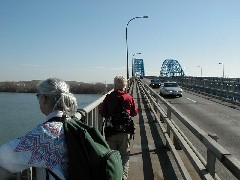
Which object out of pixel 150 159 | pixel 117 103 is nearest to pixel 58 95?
pixel 117 103

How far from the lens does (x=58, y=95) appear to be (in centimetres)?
248

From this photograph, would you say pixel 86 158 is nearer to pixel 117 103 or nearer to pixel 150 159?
pixel 117 103

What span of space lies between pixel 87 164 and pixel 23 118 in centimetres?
3263

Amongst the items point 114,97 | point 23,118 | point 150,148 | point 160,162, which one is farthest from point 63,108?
point 23,118

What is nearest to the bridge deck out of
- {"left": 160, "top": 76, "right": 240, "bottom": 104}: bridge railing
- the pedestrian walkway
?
the pedestrian walkway

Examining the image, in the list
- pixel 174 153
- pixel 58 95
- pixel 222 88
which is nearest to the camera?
pixel 58 95

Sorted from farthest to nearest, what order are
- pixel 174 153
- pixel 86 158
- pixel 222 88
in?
pixel 222 88, pixel 174 153, pixel 86 158

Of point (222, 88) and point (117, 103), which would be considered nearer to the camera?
point (117, 103)

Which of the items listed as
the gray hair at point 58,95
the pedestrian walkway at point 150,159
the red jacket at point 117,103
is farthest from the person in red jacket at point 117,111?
the gray hair at point 58,95

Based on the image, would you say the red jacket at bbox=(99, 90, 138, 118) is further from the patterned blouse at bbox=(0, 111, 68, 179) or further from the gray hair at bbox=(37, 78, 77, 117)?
the patterned blouse at bbox=(0, 111, 68, 179)

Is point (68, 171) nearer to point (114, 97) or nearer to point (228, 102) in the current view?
point (114, 97)

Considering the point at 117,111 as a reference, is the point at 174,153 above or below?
below

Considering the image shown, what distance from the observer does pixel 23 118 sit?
33.6 meters

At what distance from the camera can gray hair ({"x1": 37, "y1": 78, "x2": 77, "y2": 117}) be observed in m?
2.45
